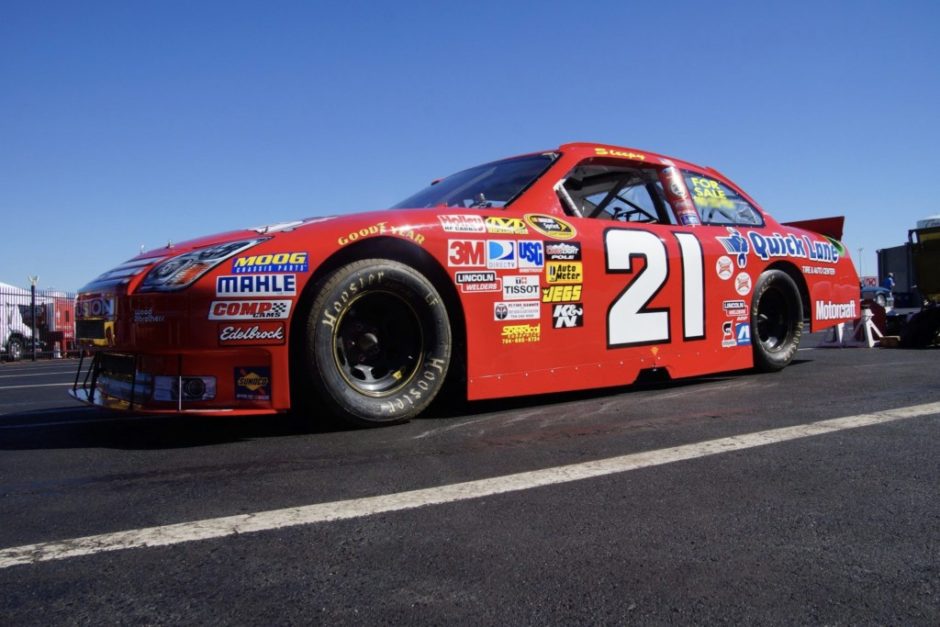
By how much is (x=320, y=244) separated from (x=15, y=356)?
59.2 feet

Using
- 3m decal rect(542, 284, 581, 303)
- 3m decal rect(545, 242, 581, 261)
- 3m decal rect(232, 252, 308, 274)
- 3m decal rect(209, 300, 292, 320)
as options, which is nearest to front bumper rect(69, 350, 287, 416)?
3m decal rect(209, 300, 292, 320)

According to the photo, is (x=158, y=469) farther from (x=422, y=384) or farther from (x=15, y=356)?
(x=15, y=356)

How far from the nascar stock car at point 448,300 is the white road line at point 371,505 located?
1.11m

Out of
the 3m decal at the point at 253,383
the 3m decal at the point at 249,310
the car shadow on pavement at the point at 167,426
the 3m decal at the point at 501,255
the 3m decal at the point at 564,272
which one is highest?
the 3m decal at the point at 501,255

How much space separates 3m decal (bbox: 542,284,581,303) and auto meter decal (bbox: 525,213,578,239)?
0.30 m

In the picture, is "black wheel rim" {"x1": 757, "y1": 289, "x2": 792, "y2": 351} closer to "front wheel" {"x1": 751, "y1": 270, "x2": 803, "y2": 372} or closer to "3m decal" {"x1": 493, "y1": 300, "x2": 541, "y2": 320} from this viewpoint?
"front wheel" {"x1": 751, "y1": 270, "x2": 803, "y2": 372}

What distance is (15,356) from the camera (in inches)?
690

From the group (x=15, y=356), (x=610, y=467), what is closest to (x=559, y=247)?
(x=610, y=467)

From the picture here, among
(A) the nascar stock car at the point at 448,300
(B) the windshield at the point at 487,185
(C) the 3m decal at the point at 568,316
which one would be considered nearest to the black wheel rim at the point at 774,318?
(A) the nascar stock car at the point at 448,300

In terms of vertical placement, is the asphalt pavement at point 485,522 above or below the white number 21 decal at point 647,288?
below

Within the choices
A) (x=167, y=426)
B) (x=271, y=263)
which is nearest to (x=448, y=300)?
(x=271, y=263)

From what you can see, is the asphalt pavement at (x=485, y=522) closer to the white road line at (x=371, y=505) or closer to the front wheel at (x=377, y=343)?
the white road line at (x=371, y=505)

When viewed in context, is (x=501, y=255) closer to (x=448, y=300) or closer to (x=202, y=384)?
(x=448, y=300)

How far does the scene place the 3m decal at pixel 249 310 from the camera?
3025 mm
